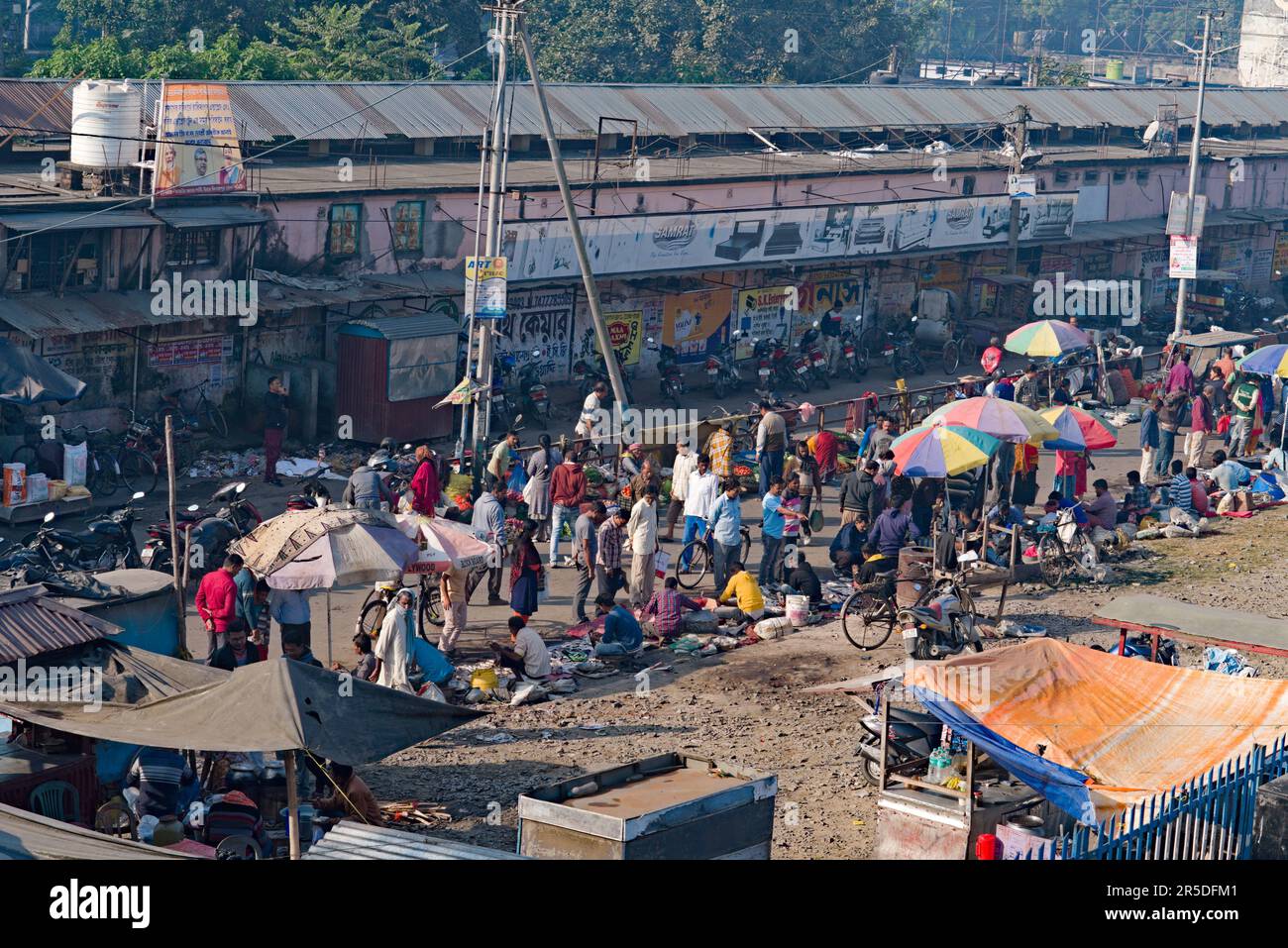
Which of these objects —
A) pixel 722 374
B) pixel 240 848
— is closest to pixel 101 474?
pixel 240 848

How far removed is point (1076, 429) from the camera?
2150cm

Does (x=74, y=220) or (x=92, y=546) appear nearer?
(x=92, y=546)

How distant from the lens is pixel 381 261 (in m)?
28.8

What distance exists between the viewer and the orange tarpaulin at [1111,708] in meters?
12.5

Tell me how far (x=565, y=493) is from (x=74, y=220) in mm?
8509

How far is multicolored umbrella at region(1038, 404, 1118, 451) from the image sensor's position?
70.2ft

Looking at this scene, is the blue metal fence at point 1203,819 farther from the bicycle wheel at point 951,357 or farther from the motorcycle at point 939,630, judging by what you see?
the bicycle wheel at point 951,357

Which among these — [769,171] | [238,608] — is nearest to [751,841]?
[238,608]

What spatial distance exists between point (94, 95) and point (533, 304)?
878cm

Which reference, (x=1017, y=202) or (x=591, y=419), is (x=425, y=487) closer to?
(x=591, y=419)

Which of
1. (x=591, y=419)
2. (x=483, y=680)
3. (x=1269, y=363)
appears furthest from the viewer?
(x=1269, y=363)

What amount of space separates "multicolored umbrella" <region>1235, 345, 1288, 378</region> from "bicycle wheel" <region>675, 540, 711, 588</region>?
10.5 m

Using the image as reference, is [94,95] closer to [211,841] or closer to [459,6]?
[211,841]

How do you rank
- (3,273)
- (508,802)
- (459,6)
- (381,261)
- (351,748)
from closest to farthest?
(351,748) → (508,802) → (3,273) → (381,261) → (459,6)
